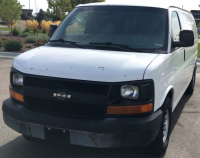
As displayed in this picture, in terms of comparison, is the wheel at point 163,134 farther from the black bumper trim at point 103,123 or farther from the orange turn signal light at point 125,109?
the orange turn signal light at point 125,109

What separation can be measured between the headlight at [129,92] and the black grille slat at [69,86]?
185mm

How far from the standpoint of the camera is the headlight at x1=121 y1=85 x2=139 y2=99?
3221mm

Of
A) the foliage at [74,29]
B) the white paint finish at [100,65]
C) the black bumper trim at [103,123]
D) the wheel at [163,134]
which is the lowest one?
the wheel at [163,134]

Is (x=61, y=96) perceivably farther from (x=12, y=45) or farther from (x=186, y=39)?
(x=12, y=45)

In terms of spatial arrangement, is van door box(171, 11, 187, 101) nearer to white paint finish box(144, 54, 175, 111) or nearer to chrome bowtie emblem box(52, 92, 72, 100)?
white paint finish box(144, 54, 175, 111)

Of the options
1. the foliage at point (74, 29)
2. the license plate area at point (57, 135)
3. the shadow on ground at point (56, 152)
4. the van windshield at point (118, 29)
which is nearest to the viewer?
the license plate area at point (57, 135)

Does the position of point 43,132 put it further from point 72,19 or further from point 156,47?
point 72,19

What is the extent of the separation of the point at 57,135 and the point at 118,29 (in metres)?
1.86

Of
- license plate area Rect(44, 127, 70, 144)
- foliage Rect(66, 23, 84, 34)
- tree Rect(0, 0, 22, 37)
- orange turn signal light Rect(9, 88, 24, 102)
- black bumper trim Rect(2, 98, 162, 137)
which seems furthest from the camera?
tree Rect(0, 0, 22, 37)

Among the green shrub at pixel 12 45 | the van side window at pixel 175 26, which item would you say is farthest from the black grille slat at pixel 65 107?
the green shrub at pixel 12 45

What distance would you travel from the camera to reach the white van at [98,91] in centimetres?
320

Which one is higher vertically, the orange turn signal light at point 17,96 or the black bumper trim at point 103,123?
the orange turn signal light at point 17,96

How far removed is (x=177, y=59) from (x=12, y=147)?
9.02ft

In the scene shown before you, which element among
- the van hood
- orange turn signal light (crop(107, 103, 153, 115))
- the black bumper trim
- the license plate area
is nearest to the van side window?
the van hood
